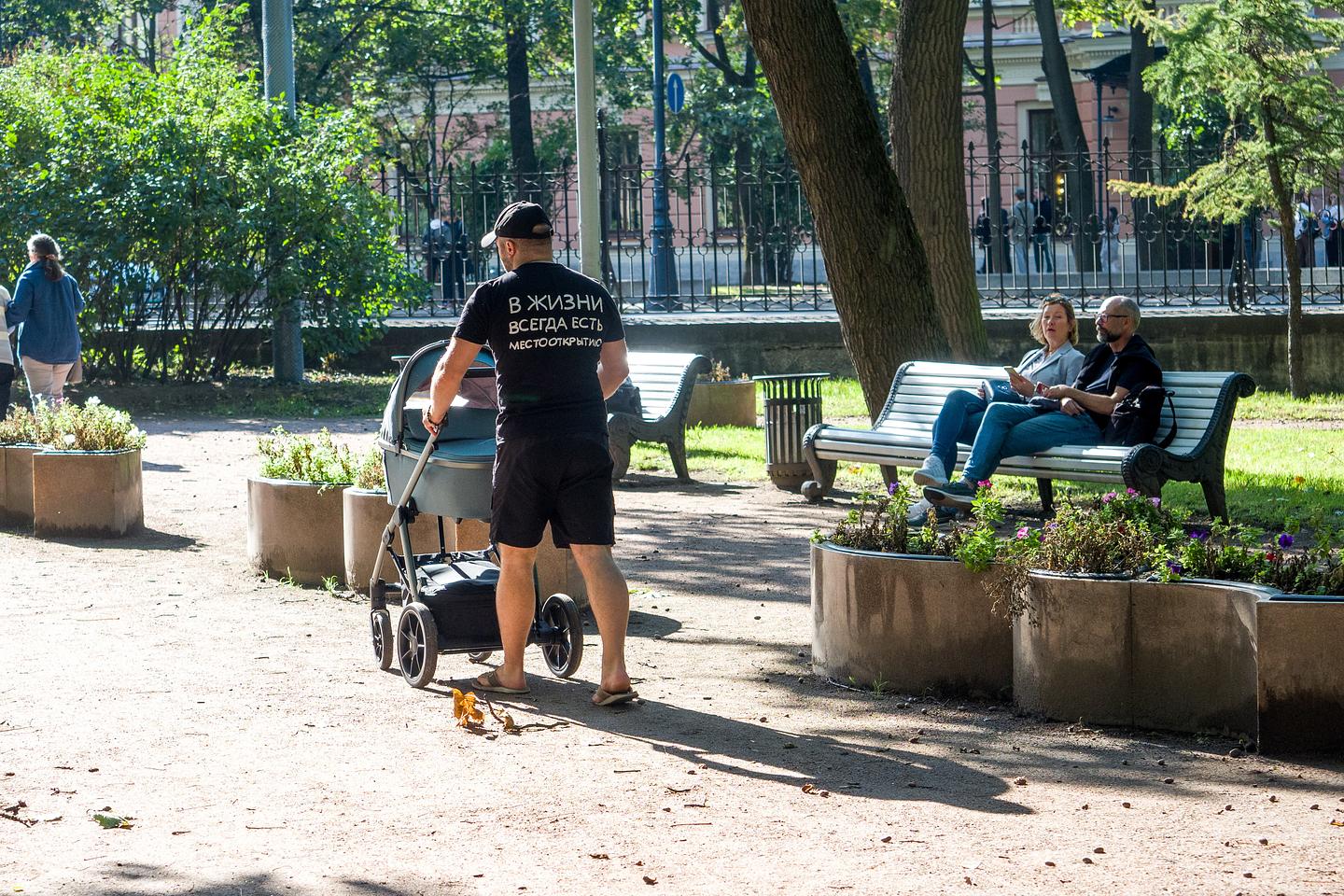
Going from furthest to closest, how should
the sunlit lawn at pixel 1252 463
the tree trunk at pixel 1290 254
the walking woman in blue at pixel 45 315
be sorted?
the tree trunk at pixel 1290 254 < the walking woman in blue at pixel 45 315 < the sunlit lawn at pixel 1252 463

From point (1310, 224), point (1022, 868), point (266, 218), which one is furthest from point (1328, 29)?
point (1022, 868)

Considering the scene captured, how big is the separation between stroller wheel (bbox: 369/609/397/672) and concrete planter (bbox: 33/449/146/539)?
4099 mm

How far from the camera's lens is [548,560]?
7578 millimetres

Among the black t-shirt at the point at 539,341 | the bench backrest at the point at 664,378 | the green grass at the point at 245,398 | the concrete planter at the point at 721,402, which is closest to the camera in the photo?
the black t-shirt at the point at 539,341

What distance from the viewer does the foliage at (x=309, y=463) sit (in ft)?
28.4

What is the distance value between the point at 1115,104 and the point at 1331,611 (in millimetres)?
38615

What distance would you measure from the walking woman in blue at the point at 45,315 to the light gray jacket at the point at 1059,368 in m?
8.20

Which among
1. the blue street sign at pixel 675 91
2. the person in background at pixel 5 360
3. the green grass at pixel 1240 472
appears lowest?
the green grass at pixel 1240 472

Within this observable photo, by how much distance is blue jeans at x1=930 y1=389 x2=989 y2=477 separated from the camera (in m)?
9.90

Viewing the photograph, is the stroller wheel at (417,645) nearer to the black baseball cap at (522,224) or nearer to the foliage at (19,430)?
the black baseball cap at (522,224)

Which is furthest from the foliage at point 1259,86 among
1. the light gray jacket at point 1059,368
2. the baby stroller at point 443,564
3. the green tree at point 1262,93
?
the baby stroller at point 443,564

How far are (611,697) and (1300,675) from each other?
2.27m

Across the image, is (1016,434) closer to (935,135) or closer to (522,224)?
(935,135)

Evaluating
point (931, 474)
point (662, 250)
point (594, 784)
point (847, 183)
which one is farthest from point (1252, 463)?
point (662, 250)
